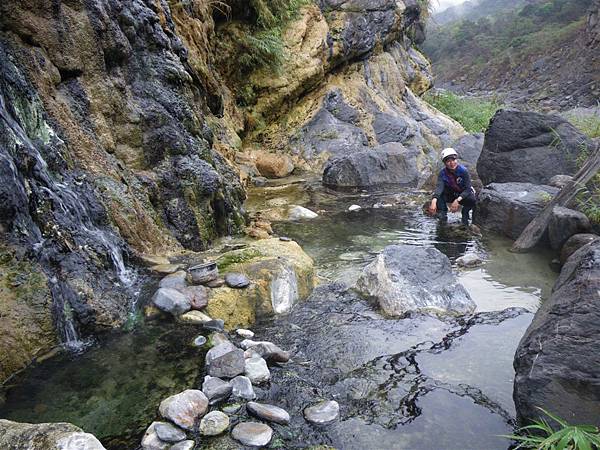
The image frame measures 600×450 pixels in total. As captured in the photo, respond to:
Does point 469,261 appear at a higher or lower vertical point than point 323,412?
lower

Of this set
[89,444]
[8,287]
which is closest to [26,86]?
[8,287]

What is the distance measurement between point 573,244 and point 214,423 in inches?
184

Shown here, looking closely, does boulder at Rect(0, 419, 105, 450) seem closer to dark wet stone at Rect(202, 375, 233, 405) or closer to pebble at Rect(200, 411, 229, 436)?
pebble at Rect(200, 411, 229, 436)

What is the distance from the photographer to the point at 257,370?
127 inches

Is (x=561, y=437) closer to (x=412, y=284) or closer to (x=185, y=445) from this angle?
(x=185, y=445)

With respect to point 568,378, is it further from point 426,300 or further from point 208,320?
point 208,320

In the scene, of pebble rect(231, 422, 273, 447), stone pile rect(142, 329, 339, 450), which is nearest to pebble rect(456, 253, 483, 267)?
stone pile rect(142, 329, 339, 450)

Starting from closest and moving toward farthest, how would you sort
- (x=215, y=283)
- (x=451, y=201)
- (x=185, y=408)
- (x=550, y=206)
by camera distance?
(x=185, y=408) → (x=215, y=283) → (x=550, y=206) → (x=451, y=201)

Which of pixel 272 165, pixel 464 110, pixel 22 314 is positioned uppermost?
pixel 464 110

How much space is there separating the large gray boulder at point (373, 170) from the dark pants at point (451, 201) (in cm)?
323

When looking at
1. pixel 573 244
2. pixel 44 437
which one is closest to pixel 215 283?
pixel 44 437

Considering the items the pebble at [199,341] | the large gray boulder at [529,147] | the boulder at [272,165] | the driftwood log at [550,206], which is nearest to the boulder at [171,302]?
the pebble at [199,341]

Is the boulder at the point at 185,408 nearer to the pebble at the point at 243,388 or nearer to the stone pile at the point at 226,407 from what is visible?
the stone pile at the point at 226,407

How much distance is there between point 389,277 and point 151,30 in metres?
4.26
